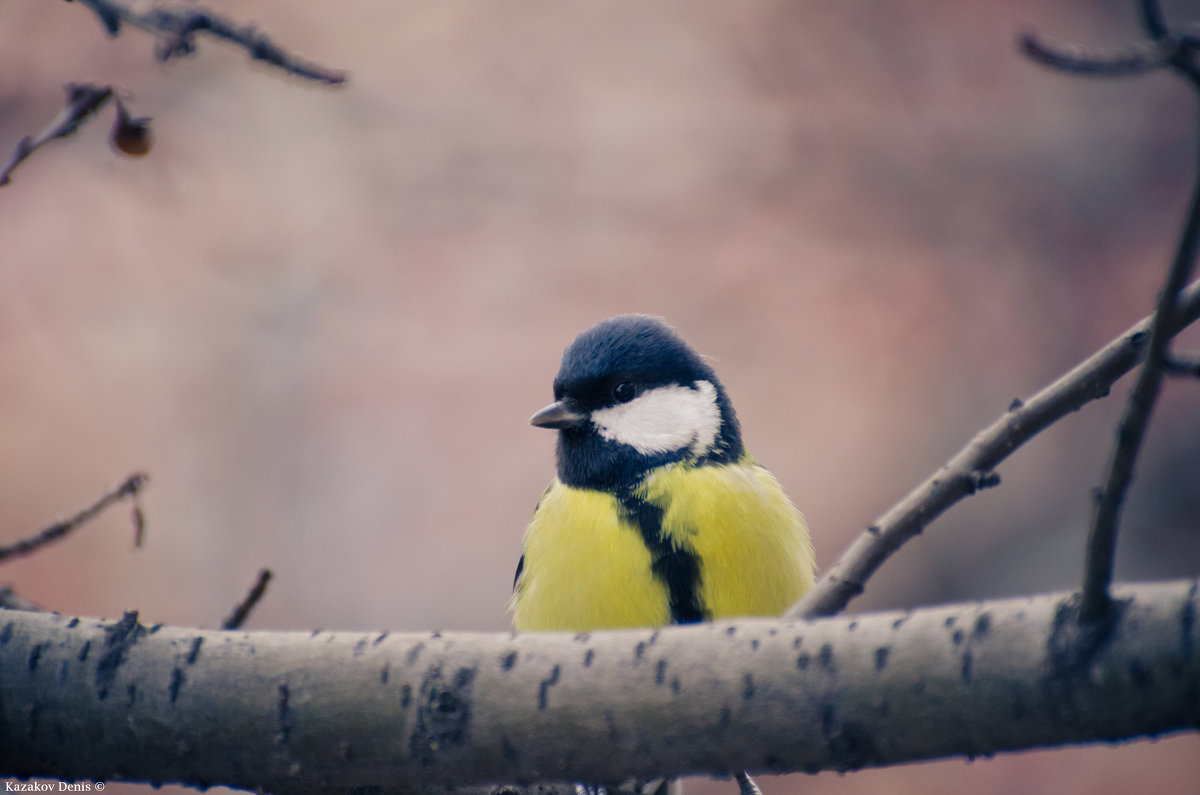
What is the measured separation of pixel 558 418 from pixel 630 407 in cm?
15

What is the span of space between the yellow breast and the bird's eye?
22cm

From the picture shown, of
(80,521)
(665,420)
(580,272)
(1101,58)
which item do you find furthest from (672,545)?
(580,272)

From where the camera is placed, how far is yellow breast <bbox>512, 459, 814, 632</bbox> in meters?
1.72

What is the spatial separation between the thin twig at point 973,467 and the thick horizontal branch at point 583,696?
0.21 m

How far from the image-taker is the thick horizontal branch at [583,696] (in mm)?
854

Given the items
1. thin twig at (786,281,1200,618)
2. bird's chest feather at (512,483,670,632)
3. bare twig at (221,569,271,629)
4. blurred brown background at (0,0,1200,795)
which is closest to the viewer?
thin twig at (786,281,1200,618)

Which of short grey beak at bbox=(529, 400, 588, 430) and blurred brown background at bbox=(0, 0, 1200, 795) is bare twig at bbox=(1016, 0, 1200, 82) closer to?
short grey beak at bbox=(529, 400, 588, 430)

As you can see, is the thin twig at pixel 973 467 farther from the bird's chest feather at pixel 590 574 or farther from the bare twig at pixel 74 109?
the bare twig at pixel 74 109

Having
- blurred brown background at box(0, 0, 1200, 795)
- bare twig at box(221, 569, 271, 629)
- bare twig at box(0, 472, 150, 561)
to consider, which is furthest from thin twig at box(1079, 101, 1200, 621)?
blurred brown background at box(0, 0, 1200, 795)

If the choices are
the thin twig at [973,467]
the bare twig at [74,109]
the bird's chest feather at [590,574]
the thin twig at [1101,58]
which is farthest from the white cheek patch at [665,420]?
the thin twig at [1101,58]

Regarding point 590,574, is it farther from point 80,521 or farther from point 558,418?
point 80,521

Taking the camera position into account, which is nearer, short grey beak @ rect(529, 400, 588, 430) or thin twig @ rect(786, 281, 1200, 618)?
thin twig @ rect(786, 281, 1200, 618)

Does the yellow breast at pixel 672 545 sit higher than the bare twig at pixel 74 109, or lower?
lower

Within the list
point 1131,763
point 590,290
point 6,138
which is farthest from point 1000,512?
point 6,138
